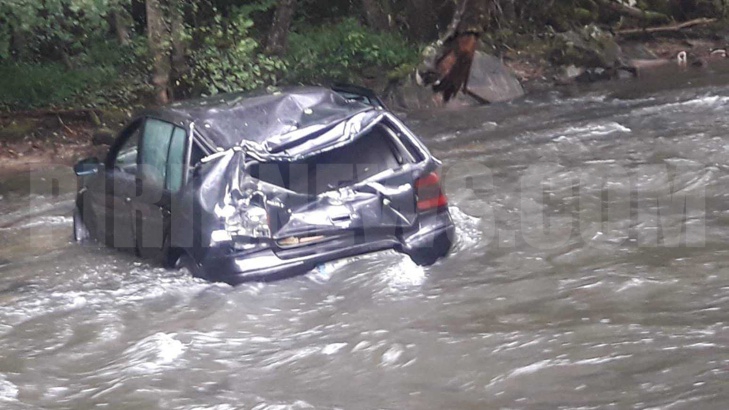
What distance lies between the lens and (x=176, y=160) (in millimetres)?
6676

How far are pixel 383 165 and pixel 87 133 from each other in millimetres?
9773

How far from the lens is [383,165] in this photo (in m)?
6.83

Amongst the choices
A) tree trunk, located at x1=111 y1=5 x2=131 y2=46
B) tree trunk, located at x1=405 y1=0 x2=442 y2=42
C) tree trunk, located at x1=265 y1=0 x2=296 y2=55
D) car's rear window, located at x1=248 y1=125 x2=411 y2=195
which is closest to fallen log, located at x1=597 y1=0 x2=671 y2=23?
tree trunk, located at x1=405 y1=0 x2=442 y2=42

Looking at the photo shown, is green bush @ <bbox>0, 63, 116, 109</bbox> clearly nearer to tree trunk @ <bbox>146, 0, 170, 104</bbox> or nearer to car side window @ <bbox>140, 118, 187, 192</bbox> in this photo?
tree trunk @ <bbox>146, 0, 170, 104</bbox>

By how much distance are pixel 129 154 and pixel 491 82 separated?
36.2 feet

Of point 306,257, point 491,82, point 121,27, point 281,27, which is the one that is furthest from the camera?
point 281,27

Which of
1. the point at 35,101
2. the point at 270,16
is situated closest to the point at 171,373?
the point at 35,101

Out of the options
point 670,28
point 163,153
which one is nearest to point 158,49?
point 163,153

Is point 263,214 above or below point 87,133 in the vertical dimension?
above

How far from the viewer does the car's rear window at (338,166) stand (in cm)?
653

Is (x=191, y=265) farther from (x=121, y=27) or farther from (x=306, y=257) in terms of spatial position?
(x=121, y=27)


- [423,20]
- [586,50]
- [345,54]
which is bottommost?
[345,54]

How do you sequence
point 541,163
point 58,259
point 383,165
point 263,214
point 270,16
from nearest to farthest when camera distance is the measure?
1. point 263,214
2. point 383,165
3. point 58,259
4. point 541,163
5. point 270,16

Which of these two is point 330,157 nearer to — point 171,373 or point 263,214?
point 263,214
